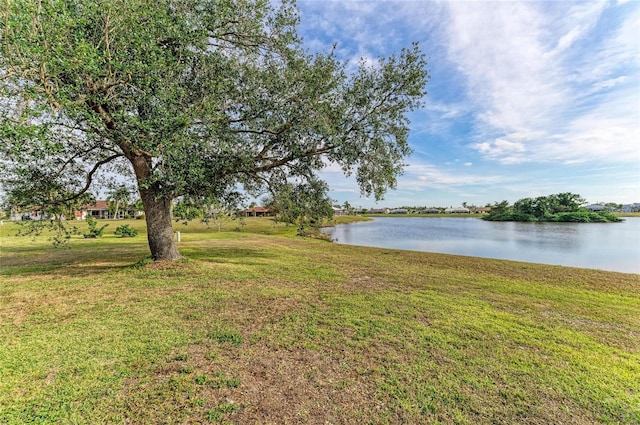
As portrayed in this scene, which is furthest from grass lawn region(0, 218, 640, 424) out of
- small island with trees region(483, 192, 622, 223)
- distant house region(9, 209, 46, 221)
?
small island with trees region(483, 192, 622, 223)

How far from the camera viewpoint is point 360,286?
760cm

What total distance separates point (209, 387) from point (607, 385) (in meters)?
4.61

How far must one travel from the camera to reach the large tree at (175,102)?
5.13 m

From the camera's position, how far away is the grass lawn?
2.82m

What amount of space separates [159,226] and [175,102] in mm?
4483

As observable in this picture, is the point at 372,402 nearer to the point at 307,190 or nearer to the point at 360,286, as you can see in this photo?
the point at 360,286

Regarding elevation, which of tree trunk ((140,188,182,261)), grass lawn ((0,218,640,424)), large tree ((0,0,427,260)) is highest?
large tree ((0,0,427,260))

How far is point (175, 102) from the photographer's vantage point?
6.45 m

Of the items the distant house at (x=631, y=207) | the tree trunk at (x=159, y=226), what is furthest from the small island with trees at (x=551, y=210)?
the tree trunk at (x=159, y=226)

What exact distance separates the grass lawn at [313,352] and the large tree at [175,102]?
3.16m

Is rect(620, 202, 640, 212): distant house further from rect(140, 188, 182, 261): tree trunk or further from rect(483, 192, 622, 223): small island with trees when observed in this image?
rect(140, 188, 182, 261): tree trunk

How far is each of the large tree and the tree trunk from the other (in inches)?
1.3

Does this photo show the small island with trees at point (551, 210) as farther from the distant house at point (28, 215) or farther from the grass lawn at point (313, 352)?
the distant house at point (28, 215)

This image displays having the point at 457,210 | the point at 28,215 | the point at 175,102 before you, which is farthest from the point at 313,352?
the point at 457,210
